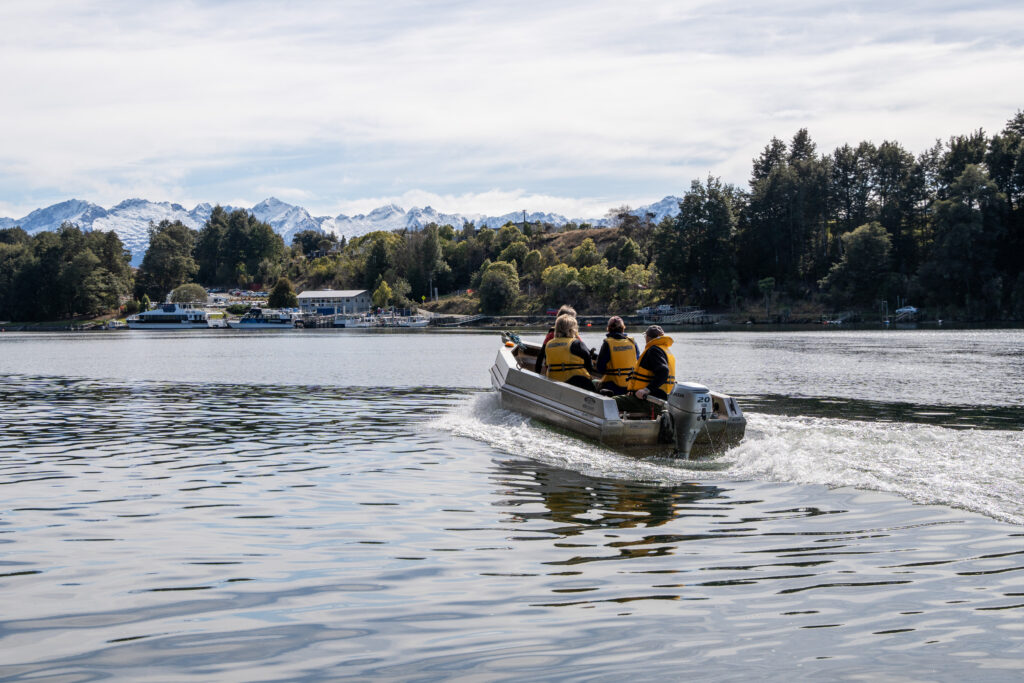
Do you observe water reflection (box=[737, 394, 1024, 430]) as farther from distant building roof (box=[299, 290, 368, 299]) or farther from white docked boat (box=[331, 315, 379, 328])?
distant building roof (box=[299, 290, 368, 299])

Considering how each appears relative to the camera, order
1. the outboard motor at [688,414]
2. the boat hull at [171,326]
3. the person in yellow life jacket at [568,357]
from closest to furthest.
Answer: the outboard motor at [688,414] → the person in yellow life jacket at [568,357] → the boat hull at [171,326]

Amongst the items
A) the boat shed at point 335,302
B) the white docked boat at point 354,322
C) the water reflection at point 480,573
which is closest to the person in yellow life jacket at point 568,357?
A: the water reflection at point 480,573

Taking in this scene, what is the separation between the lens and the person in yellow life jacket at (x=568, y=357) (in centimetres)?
1722

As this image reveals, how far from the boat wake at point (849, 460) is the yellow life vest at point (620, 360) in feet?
5.03

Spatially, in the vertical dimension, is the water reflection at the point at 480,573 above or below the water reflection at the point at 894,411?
above

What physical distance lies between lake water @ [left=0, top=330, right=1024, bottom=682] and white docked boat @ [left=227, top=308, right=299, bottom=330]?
138514mm

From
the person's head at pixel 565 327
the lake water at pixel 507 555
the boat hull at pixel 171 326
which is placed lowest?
the lake water at pixel 507 555

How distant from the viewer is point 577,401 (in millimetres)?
15672

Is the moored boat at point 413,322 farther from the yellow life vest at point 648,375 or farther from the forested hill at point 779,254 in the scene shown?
the yellow life vest at point 648,375

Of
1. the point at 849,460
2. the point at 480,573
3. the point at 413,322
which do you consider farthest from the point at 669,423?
the point at 413,322

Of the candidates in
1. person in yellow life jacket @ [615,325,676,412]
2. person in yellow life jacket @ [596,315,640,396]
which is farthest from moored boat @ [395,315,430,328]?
person in yellow life jacket @ [615,325,676,412]

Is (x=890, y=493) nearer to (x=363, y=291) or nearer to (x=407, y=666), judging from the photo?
(x=407, y=666)

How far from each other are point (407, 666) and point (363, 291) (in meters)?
174

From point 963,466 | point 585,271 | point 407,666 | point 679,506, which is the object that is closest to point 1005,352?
point 963,466
